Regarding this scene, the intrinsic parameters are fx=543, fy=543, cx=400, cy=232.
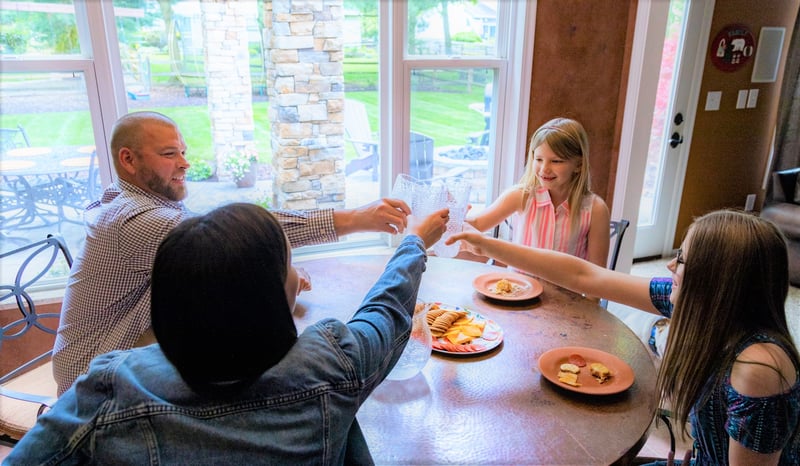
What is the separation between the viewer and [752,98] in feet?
13.0

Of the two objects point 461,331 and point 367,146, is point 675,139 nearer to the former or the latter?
point 367,146

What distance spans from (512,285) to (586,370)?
53cm

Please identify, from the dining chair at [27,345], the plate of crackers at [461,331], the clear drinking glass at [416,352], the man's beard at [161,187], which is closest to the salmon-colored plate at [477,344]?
the plate of crackers at [461,331]

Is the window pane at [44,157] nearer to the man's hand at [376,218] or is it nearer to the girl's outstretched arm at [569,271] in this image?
the man's hand at [376,218]

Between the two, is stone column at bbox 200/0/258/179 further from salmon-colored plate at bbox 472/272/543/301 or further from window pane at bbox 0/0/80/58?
salmon-colored plate at bbox 472/272/543/301

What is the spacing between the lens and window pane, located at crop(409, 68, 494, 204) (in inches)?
109

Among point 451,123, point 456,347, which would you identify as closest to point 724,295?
point 456,347

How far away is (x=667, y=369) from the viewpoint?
3.79ft

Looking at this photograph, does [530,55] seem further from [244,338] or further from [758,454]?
[244,338]

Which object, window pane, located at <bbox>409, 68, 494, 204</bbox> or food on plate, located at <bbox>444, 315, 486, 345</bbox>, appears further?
window pane, located at <bbox>409, 68, 494, 204</bbox>

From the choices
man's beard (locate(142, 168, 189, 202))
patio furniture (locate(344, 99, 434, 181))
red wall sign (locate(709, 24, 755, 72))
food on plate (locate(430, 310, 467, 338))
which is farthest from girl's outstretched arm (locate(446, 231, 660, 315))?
red wall sign (locate(709, 24, 755, 72))

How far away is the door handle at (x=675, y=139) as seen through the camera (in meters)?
3.78

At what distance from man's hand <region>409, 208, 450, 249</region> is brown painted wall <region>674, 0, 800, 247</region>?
10.3 ft

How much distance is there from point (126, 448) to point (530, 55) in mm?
2612
